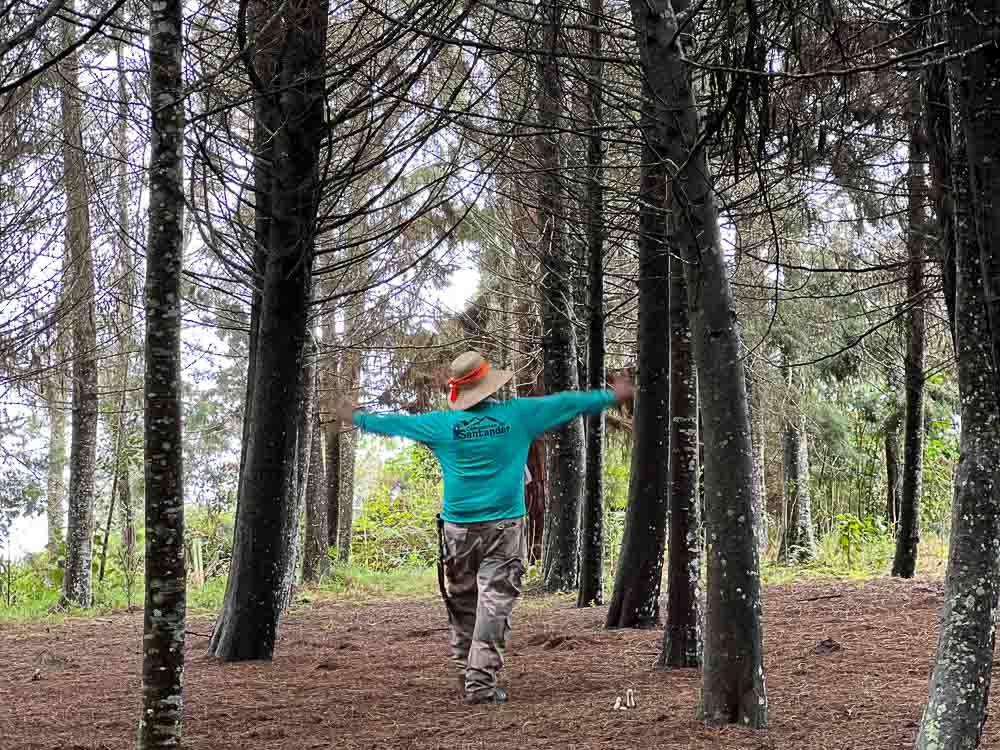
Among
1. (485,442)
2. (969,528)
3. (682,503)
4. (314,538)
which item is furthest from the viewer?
(314,538)

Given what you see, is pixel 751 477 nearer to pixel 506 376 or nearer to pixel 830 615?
pixel 506 376

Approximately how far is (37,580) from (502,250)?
34.6 ft

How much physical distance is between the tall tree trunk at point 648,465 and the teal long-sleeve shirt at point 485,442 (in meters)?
2.58

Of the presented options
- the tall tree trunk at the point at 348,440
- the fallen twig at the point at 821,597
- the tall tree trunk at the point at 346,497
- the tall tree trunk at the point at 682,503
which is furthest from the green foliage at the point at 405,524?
the tall tree trunk at the point at 682,503

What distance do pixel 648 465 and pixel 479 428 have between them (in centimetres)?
286

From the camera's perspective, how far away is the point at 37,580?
18.3m

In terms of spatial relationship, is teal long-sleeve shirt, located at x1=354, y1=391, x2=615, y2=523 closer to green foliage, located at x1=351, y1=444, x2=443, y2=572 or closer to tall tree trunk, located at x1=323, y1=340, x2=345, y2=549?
tall tree trunk, located at x1=323, y1=340, x2=345, y2=549

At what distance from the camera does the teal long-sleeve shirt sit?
664 cm

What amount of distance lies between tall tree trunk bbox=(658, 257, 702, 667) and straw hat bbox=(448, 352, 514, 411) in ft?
4.26

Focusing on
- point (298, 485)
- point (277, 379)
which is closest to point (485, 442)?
point (277, 379)

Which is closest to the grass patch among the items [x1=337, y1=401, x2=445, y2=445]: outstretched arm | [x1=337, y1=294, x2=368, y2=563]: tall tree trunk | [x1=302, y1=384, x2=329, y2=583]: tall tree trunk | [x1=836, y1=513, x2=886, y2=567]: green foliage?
[x1=836, y1=513, x2=886, y2=567]: green foliage

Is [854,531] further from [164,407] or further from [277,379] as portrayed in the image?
[164,407]

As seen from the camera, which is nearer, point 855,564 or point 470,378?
point 470,378

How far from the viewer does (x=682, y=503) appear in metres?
7.15
